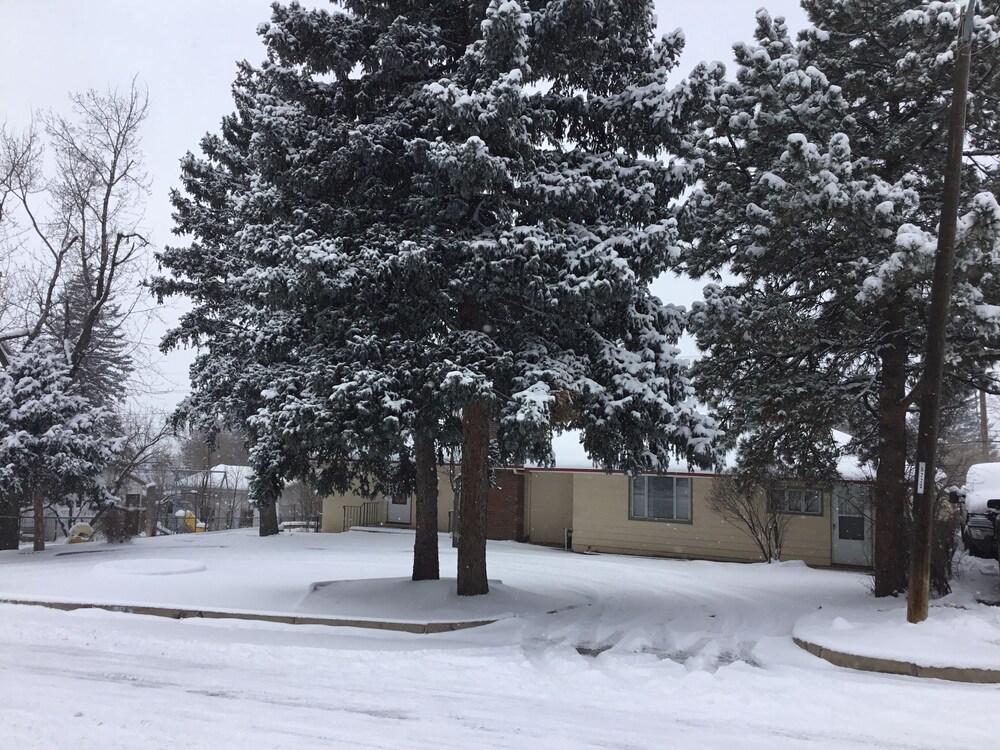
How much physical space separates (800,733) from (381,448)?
605 cm

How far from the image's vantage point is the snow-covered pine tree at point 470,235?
31.9 feet

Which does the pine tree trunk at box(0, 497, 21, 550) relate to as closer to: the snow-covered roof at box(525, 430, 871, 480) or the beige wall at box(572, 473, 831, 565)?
the snow-covered roof at box(525, 430, 871, 480)

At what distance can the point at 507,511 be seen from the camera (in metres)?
23.8

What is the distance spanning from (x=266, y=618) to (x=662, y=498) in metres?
12.9

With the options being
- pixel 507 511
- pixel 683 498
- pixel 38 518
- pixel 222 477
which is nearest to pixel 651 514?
pixel 683 498

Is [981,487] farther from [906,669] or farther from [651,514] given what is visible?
[651,514]

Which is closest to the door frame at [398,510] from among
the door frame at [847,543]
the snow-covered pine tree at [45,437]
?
the snow-covered pine tree at [45,437]

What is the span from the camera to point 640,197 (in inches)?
415

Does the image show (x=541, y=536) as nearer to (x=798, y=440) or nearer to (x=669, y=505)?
(x=669, y=505)

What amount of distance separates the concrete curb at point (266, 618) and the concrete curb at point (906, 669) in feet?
14.0

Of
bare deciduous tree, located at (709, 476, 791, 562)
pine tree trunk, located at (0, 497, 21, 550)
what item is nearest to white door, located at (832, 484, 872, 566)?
bare deciduous tree, located at (709, 476, 791, 562)

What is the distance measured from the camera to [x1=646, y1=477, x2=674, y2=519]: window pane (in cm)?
2064

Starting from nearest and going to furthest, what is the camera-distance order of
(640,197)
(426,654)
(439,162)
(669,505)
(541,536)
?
(426,654) → (439,162) → (640,197) → (669,505) → (541,536)

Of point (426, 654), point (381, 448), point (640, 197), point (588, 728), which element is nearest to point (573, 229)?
point (640, 197)
